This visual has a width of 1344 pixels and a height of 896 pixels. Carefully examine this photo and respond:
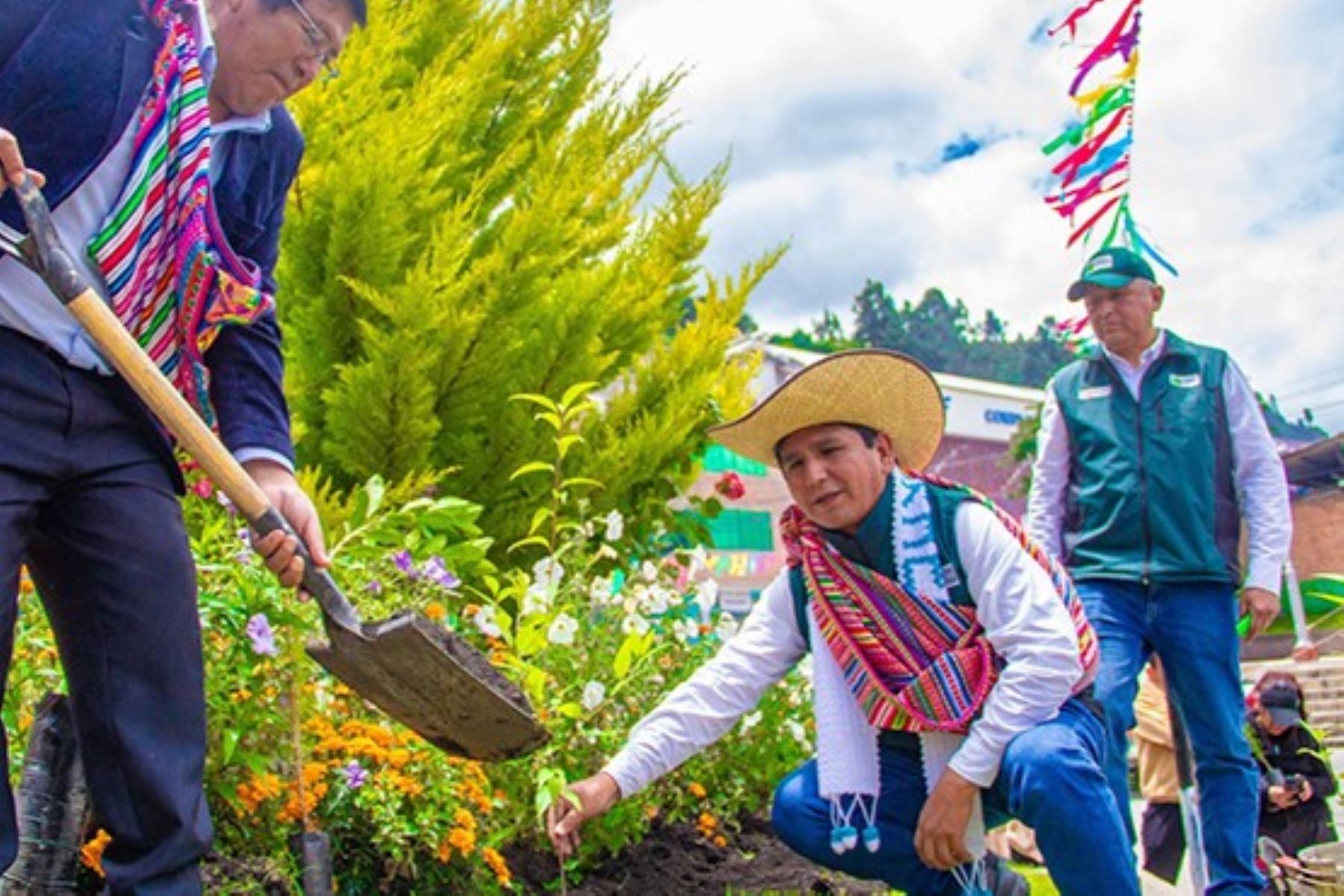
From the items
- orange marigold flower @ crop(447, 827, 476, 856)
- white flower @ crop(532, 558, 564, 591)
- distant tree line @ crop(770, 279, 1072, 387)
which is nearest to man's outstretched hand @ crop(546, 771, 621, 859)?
orange marigold flower @ crop(447, 827, 476, 856)

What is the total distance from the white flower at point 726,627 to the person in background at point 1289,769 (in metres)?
1.91

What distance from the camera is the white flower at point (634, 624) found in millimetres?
4258

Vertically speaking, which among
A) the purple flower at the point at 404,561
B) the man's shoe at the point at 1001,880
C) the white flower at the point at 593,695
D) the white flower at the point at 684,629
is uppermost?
the white flower at the point at 684,629

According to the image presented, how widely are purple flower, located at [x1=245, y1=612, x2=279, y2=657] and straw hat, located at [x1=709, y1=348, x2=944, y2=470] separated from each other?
3.41 feet

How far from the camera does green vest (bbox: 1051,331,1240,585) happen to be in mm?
4000

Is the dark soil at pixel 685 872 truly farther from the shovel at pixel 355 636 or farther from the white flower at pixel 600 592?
the shovel at pixel 355 636

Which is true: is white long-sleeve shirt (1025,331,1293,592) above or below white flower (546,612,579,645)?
above

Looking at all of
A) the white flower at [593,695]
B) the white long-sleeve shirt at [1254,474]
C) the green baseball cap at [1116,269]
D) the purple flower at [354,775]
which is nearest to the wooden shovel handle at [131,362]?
the purple flower at [354,775]

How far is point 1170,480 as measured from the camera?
13.3 ft

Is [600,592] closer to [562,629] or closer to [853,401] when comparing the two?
[562,629]

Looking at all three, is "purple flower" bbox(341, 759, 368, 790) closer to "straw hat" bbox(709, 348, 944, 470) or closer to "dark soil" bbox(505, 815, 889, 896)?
"dark soil" bbox(505, 815, 889, 896)

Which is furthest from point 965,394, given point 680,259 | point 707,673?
point 707,673

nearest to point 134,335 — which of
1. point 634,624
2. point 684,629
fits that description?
point 634,624

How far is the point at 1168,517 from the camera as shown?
400cm
